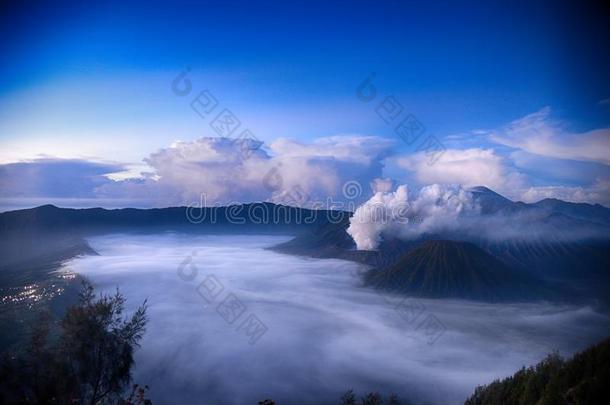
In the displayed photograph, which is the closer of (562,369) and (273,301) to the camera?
(562,369)

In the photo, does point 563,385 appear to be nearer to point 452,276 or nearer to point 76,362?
point 76,362

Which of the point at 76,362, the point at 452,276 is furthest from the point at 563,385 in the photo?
the point at 452,276

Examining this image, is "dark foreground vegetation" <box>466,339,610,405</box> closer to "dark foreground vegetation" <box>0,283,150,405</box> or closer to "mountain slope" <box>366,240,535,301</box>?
"dark foreground vegetation" <box>0,283,150,405</box>

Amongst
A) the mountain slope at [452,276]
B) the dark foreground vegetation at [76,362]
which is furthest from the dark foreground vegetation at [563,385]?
the mountain slope at [452,276]

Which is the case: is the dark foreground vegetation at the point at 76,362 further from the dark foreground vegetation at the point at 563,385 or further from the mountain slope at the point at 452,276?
the mountain slope at the point at 452,276

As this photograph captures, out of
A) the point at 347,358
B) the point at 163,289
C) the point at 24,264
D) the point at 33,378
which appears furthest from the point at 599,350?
the point at 24,264

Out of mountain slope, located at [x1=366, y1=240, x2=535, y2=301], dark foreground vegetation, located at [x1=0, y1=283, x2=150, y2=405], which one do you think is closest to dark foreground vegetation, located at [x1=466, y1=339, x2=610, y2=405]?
dark foreground vegetation, located at [x1=0, y1=283, x2=150, y2=405]

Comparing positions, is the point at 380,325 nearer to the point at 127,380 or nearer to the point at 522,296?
the point at 522,296
